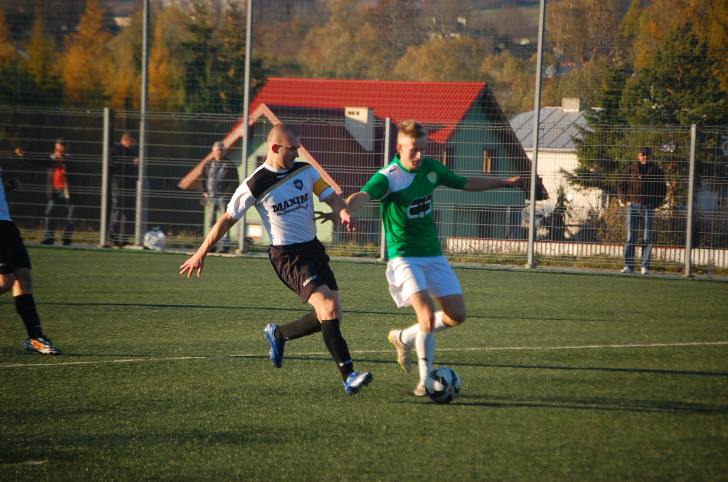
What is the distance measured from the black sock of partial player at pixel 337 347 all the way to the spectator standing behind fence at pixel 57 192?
14.2 metres

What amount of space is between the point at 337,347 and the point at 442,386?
0.84m

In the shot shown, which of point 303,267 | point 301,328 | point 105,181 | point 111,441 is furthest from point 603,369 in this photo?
point 105,181

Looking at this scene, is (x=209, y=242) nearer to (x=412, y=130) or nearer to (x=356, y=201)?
(x=356, y=201)

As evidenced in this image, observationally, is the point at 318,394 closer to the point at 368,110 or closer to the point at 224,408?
the point at 224,408

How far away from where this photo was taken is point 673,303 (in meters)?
12.1

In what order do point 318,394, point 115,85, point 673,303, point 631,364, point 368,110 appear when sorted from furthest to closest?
point 115,85, point 368,110, point 673,303, point 631,364, point 318,394

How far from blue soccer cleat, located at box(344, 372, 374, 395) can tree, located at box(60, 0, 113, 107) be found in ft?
90.0

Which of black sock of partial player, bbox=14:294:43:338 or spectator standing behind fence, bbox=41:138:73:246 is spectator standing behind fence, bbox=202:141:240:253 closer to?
spectator standing behind fence, bbox=41:138:73:246

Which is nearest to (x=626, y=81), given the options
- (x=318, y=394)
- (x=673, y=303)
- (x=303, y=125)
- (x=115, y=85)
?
(x=303, y=125)

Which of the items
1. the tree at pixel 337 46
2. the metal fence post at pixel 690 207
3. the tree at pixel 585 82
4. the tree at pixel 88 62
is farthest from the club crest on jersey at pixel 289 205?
the tree at pixel 88 62

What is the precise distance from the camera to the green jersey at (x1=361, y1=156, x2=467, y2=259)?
659cm

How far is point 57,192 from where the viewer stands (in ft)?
65.4

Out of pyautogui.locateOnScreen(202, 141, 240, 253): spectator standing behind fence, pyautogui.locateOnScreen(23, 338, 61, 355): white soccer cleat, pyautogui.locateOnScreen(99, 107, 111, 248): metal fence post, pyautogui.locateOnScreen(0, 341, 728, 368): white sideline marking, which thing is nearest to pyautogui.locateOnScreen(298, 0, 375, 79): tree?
pyautogui.locateOnScreen(202, 141, 240, 253): spectator standing behind fence

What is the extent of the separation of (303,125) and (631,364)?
12787 mm
